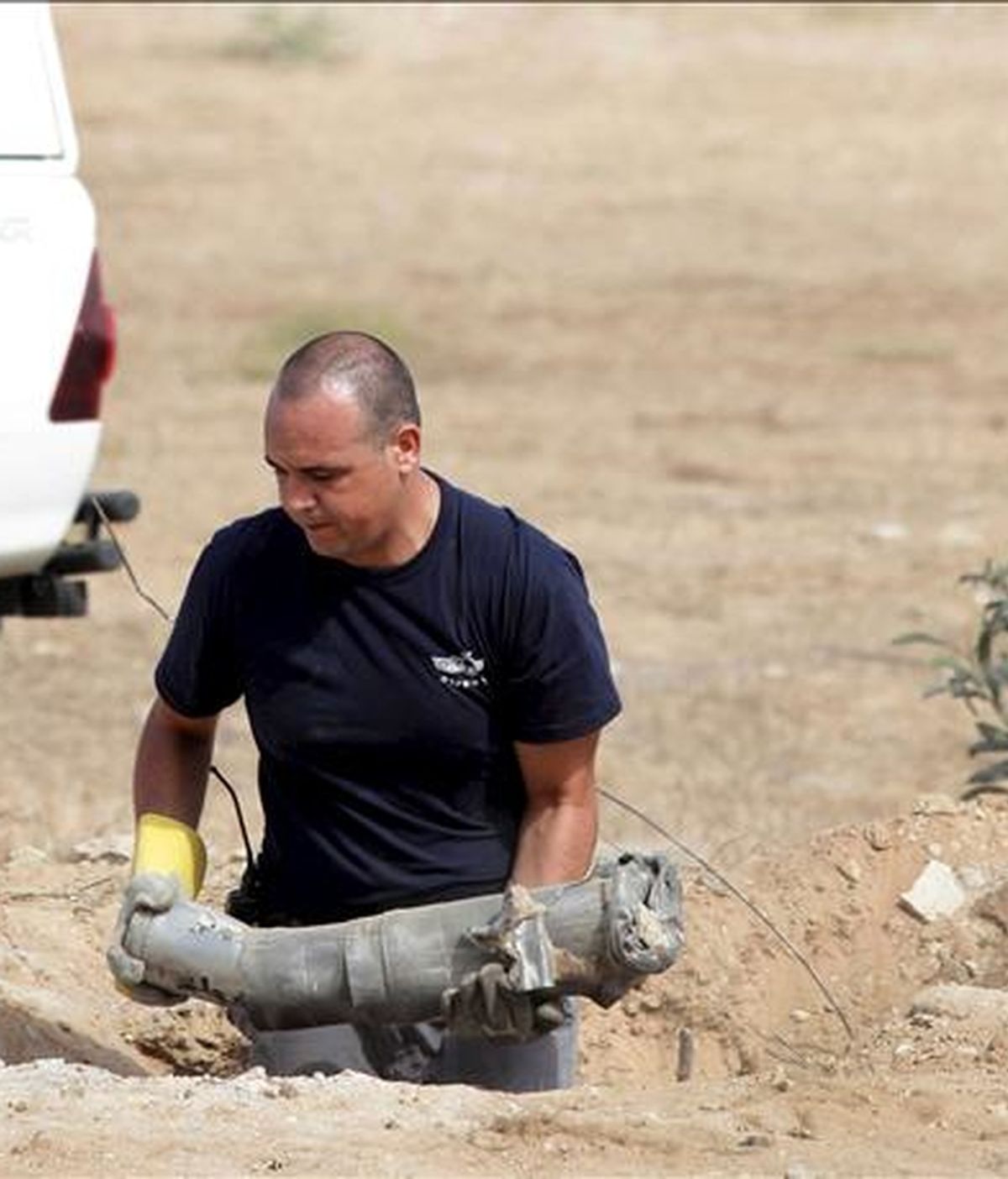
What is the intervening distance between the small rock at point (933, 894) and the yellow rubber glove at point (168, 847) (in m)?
1.66

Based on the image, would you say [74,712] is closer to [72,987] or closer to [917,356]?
[72,987]

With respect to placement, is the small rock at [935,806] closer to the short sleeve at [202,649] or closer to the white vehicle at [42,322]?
the short sleeve at [202,649]

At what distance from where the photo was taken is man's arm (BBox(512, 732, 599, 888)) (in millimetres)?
5352

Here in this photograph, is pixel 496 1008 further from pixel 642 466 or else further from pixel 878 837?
pixel 642 466

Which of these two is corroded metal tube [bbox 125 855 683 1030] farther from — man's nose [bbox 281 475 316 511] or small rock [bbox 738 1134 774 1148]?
man's nose [bbox 281 475 316 511]

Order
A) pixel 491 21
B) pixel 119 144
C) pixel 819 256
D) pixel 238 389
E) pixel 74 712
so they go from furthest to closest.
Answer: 1. pixel 491 21
2. pixel 119 144
3. pixel 819 256
4. pixel 238 389
5. pixel 74 712

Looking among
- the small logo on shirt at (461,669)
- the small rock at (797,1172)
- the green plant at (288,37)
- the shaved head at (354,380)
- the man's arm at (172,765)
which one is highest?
the shaved head at (354,380)

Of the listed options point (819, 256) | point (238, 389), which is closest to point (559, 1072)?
point (238, 389)

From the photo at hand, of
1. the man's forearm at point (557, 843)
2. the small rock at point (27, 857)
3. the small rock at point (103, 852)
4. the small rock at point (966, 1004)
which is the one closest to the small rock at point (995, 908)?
the small rock at point (966, 1004)

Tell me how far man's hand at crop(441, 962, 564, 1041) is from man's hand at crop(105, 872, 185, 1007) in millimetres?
415

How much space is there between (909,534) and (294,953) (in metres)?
8.30

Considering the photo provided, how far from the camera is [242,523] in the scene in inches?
214

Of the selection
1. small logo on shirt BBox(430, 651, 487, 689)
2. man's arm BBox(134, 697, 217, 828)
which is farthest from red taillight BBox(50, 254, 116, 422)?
small logo on shirt BBox(430, 651, 487, 689)

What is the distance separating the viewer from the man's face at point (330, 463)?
511cm
